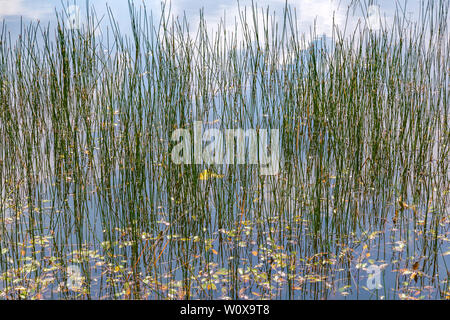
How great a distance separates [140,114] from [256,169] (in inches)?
30.9

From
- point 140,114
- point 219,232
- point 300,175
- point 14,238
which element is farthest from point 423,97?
point 14,238

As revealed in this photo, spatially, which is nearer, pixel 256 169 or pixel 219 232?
pixel 219 232

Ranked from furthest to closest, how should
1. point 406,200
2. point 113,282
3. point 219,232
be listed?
1. point 406,200
2. point 219,232
3. point 113,282

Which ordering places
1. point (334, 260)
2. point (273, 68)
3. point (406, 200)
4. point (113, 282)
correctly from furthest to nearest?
point (406, 200) < point (273, 68) < point (334, 260) < point (113, 282)

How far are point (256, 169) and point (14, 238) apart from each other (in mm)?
1505

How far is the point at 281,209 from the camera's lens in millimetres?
2260

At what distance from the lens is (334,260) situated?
1990 mm

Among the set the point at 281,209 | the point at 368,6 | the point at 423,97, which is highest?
the point at 368,6

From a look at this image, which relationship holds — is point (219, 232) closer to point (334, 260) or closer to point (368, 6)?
point (334, 260)

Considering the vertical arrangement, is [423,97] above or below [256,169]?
above

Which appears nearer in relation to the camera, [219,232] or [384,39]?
[219,232]
